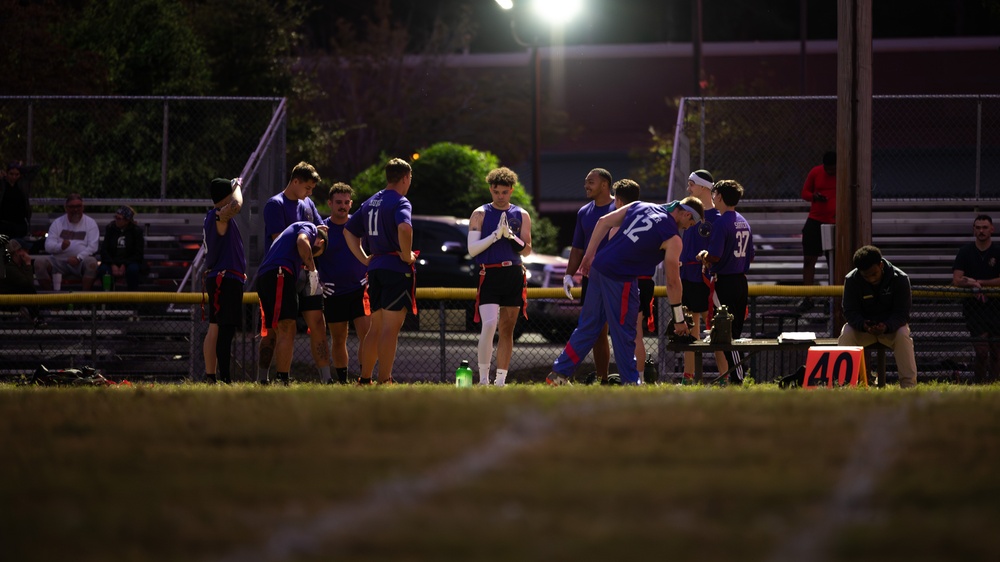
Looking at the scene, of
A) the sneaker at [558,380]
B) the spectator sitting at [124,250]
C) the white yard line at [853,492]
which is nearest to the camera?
the white yard line at [853,492]

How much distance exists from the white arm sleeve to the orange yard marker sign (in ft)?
9.54

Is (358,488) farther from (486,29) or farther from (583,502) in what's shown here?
(486,29)

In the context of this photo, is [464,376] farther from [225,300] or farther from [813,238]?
[813,238]

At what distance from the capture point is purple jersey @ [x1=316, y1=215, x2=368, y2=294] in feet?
44.2

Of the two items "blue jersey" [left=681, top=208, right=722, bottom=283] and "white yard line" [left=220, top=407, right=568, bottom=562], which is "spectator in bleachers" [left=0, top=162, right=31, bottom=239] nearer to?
"blue jersey" [left=681, top=208, right=722, bottom=283]

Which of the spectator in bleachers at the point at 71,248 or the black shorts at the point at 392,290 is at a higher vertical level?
the spectator in bleachers at the point at 71,248

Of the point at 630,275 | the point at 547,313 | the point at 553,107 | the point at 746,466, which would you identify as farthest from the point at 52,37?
the point at 553,107

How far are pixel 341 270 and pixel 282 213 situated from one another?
29.6 inches

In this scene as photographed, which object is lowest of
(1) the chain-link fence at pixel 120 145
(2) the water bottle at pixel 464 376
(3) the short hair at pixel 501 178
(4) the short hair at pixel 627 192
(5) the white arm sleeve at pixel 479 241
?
(2) the water bottle at pixel 464 376

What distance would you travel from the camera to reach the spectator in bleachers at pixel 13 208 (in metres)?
18.7

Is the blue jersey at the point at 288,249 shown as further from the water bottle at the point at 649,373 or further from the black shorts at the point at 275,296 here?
the water bottle at the point at 649,373

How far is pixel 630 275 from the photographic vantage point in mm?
11906

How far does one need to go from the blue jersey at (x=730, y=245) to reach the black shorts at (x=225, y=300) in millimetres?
4440

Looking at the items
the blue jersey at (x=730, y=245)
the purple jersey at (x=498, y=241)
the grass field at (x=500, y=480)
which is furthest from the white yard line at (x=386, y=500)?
the blue jersey at (x=730, y=245)
